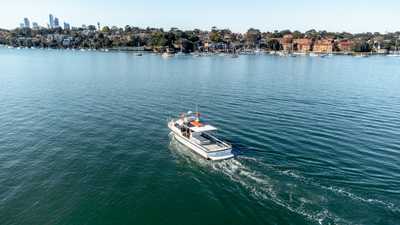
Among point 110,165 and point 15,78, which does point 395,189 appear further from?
point 15,78

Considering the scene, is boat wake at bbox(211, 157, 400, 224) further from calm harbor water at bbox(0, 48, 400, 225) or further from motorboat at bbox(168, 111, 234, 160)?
motorboat at bbox(168, 111, 234, 160)

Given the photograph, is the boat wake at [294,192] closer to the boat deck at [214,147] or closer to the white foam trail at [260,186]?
the white foam trail at [260,186]

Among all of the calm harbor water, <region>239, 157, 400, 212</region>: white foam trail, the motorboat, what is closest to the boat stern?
the motorboat

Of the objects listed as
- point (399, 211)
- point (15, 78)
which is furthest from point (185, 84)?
point (399, 211)

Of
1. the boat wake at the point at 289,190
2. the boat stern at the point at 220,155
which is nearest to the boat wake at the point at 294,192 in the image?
the boat wake at the point at 289,190

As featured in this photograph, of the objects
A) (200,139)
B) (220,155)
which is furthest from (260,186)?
(200,139)

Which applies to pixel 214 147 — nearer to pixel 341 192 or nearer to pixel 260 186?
pixel 260 186
